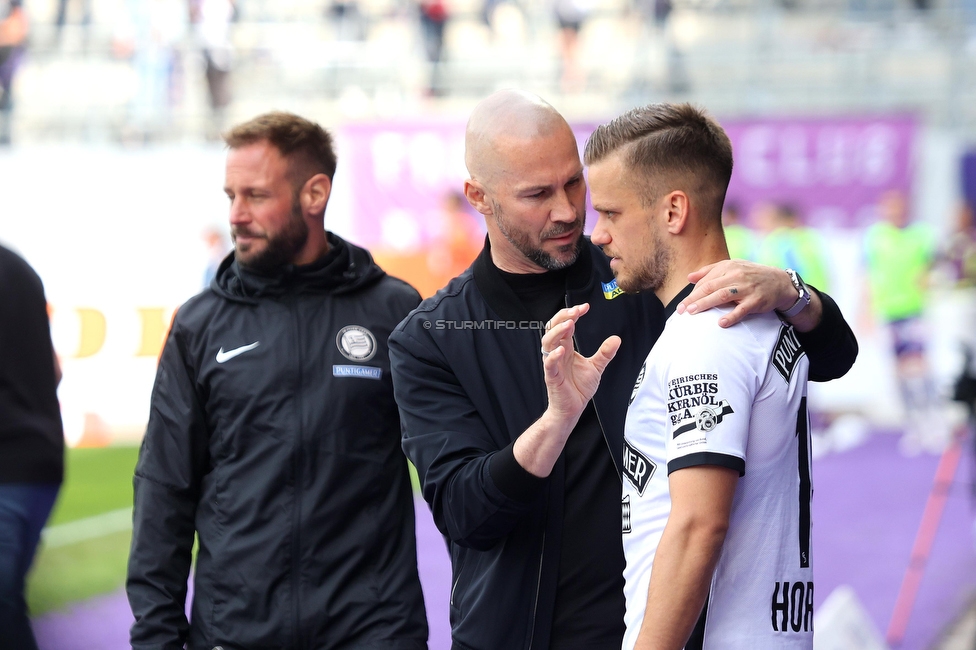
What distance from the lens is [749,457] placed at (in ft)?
6.68

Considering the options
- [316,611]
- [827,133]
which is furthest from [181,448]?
[827,133]

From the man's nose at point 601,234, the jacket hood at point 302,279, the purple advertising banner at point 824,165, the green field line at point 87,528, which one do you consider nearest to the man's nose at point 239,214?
the jacket hood at point 302,279

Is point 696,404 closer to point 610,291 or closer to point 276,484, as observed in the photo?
point 610,291

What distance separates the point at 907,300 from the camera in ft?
39.0

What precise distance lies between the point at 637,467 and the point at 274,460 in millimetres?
1158

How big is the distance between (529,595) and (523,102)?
117cm

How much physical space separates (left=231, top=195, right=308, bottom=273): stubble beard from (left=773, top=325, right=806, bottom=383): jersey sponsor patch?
149 cm

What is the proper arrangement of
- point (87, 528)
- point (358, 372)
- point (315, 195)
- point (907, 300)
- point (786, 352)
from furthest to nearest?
point (907, 300) → point (87, 528) → point (315, 195) → point (358, 372) → point (786, 352)

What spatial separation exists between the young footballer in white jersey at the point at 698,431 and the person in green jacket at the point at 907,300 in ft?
32.5

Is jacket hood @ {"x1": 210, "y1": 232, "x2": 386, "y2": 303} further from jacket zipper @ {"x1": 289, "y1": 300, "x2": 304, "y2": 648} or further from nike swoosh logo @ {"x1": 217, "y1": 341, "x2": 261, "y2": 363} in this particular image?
jacket zipper @ {"x1": 289, "y1": 300, "x2": 304, "y2": 648}

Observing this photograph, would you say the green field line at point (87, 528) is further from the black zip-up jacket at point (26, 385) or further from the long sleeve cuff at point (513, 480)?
the long sleeve cuff at point (513, 480)

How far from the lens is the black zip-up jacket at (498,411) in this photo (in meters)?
2.34

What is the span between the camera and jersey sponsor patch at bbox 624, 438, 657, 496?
2.13 meters

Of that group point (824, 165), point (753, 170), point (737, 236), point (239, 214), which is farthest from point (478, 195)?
point (824, 165)
